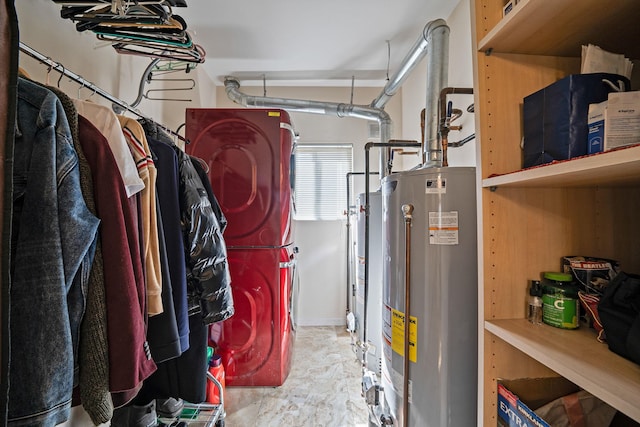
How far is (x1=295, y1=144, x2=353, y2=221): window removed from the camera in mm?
3133

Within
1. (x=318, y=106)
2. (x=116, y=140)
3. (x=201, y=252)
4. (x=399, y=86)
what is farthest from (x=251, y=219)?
(x=399, y=86)

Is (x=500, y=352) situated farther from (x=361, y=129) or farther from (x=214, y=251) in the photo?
(x=361, y=129)

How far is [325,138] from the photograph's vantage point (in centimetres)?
312

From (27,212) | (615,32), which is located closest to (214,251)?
(27,212)

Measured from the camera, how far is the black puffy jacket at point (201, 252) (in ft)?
3.54

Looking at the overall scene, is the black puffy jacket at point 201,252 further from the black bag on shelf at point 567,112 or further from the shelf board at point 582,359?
the black bag on shelf at point 567,112

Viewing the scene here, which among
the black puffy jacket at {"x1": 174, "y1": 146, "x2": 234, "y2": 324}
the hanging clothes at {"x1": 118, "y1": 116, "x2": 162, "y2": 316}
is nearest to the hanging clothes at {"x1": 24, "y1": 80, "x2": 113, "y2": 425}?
the hanging clothes at {"x1": 118, "y1": 116, "x2": 162, "y2": 316}

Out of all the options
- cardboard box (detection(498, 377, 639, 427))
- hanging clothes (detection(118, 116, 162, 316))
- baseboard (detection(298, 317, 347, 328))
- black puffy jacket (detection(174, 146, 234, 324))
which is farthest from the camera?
baseboard (detection(298, 317, 347, 328))

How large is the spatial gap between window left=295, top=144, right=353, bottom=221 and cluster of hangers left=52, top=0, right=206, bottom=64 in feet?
6.48

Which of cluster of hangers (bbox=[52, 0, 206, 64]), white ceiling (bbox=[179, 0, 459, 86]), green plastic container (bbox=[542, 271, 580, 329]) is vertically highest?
white ceiling (bbox=[179, 0, 459, 86])

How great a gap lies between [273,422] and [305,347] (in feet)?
3.09

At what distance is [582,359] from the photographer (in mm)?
586

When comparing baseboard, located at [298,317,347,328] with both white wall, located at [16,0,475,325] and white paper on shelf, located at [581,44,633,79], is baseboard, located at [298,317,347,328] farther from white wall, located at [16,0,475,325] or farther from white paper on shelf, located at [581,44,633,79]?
white paper on shelf, located at [581,44,633,79]

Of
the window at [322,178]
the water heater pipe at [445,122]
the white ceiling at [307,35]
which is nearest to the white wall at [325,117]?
the window at [322,178]
